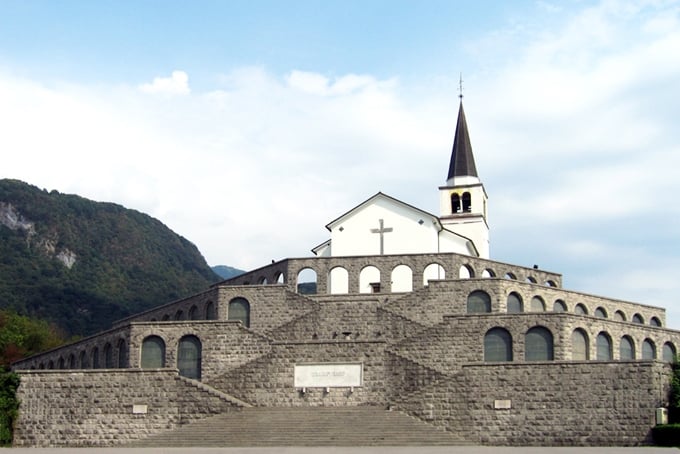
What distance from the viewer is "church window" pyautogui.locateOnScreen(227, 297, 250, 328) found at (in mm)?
49000

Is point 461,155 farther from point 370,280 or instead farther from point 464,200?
point 370,280

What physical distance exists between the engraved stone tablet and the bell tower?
104ft

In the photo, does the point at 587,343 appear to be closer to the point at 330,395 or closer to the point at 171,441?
the point at 330,395

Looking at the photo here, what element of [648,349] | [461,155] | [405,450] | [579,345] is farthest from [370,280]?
[461,155]

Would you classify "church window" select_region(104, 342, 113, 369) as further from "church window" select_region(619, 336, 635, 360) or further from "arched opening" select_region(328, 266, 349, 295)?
"church window" select_region(619, 336, 635, 360)

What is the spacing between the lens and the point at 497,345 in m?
43.2

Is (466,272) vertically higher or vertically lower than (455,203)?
lower

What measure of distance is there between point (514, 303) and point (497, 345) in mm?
5091

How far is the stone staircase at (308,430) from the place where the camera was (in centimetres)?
3553

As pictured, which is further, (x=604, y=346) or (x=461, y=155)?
(x=461, y=155)

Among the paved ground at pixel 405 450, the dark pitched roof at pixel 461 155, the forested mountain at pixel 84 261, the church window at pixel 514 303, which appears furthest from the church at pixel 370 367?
the forested mountain at pixel 84 261

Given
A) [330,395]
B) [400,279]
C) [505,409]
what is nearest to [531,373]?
[505,409]

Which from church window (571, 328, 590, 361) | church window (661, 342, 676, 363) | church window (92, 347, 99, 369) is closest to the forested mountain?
church window (92, 347, 99, 369)

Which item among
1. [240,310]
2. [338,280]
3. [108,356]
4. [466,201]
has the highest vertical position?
[466,201]
